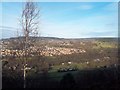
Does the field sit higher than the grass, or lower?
lower

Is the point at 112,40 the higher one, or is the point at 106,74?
the point at 112,40

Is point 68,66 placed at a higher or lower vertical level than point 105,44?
lower

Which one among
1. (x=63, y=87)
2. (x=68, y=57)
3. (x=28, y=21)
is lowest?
(x=63, y=87)

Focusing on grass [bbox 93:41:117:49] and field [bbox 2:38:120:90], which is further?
grass [bbox 93:41:117:49]

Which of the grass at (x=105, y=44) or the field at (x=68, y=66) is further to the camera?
the grass at (x=105, y=44)

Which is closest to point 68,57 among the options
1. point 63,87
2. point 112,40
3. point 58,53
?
point 58,53

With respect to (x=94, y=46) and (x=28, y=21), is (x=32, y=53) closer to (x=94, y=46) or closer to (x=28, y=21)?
(x=28, y=21)

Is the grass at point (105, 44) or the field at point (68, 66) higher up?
the grass at point (105, 44)

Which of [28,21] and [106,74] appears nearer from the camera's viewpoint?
[106,74]
